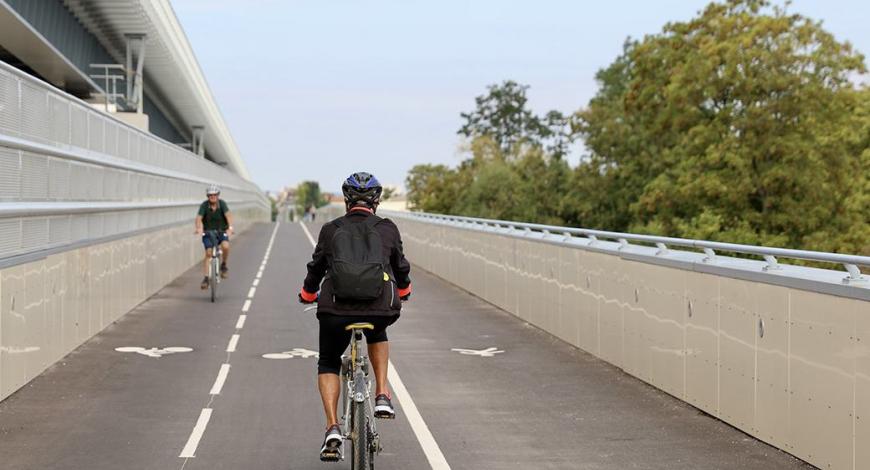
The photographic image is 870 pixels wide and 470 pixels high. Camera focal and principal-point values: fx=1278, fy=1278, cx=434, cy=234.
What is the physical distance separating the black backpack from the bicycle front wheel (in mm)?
655

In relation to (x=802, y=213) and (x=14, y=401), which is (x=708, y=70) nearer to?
(x=802, y=213)

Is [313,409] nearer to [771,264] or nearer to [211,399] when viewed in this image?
[211,399]

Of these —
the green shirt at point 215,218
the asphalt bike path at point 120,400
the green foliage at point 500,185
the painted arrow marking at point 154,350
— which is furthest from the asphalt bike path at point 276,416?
the green foliage at point 500,185

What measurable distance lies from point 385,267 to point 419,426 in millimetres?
2683

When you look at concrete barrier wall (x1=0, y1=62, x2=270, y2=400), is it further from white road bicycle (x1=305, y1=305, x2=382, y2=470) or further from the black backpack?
the black backpack

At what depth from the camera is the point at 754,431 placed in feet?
31.2

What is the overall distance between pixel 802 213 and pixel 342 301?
47.3 meters

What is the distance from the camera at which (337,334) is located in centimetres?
757

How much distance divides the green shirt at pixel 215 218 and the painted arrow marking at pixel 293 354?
26.4 ft

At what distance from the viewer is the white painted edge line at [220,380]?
11.7m

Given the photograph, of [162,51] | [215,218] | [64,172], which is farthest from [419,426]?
[162,51]

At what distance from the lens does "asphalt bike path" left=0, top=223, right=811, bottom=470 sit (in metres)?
8.66

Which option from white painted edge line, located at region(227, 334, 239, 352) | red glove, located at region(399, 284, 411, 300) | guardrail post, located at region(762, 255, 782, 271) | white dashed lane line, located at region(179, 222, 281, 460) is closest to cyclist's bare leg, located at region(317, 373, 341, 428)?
red glove, located at region(399, 284, 411, 300)

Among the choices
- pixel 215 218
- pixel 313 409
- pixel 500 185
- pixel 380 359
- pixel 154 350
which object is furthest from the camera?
pixel 500 185
